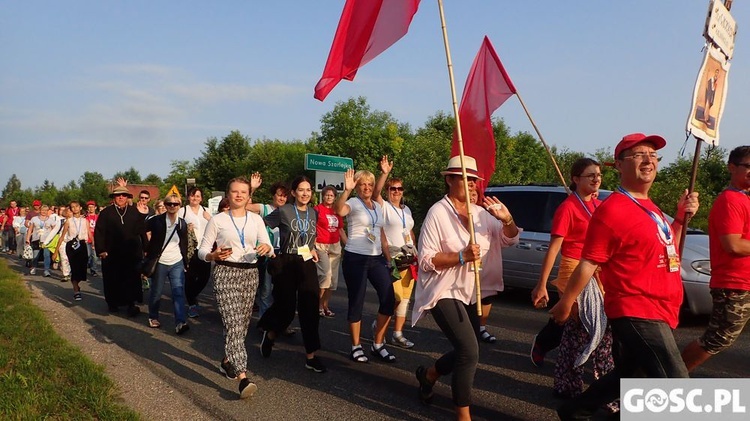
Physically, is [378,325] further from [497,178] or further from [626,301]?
[497,178]

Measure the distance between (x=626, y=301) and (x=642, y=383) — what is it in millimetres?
441

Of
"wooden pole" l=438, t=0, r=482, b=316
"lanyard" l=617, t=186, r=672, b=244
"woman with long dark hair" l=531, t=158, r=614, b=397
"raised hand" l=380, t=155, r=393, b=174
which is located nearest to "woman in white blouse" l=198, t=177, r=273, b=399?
"raised hand" l=380, t=155, r=393, b=174

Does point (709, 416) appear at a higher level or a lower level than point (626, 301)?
lower

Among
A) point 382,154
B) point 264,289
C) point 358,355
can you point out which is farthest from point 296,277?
point 382,154

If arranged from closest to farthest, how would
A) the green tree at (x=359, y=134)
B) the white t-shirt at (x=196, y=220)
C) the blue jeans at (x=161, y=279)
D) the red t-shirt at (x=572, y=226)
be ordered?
1. the red t-shirt at (x=572, y=226)
2. the blue jeans at (x=161, y=279)
3. the white t-shirt at (x=196, y=220)
4. the green tree at (x=359, y=134)

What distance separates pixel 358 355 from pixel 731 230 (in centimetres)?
348

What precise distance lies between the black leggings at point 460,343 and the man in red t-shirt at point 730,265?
1.62 m

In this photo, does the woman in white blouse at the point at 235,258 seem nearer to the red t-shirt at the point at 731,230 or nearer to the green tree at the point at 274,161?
the red t-shirt at the point at 731,230

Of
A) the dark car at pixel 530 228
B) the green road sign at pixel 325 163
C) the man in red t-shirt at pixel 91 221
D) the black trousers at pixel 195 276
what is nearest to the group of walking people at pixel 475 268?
the black trousers at pixel 195 276

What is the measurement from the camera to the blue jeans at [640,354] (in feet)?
9.98

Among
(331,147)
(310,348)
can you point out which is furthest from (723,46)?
(331,147)

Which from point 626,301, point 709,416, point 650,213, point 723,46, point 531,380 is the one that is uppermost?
point 723,46

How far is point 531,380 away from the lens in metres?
5.16

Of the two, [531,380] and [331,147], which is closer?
[531,380]
